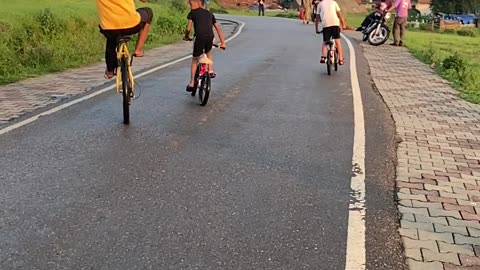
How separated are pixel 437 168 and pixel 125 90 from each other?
4.01 metres

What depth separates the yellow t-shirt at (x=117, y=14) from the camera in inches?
321

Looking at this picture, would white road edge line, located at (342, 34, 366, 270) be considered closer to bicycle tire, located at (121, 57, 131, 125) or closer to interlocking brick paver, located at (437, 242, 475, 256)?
interlocking brick paver, located at (437, 242, 475, 256)

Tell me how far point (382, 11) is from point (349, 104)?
1257cm

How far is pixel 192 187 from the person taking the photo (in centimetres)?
587

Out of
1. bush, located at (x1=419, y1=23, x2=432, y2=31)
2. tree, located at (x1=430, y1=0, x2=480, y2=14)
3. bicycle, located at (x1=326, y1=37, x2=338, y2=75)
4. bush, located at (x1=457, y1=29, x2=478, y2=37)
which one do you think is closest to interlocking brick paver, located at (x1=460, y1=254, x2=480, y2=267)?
bicycle, located at (x1=326, y1=37, x2=338, y2=75)

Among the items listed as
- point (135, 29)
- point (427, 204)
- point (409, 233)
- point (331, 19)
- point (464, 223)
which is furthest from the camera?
point (331, 19)

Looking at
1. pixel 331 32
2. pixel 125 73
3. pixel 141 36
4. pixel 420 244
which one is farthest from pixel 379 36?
pixel 420 244

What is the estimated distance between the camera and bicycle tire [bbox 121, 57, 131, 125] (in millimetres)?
8406

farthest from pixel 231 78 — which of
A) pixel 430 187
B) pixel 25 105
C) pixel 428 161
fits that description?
pixel 430 187

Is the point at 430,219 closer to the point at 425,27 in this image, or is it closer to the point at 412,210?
the point at 412,210

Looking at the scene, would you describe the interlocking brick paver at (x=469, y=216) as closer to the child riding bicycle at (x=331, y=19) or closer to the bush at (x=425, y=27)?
the child riding bicycle at (x=331, y=19)

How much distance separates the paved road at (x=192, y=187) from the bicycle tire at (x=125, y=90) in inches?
6.5

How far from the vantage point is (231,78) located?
13125mm

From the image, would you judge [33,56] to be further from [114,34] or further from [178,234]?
[178,234]
